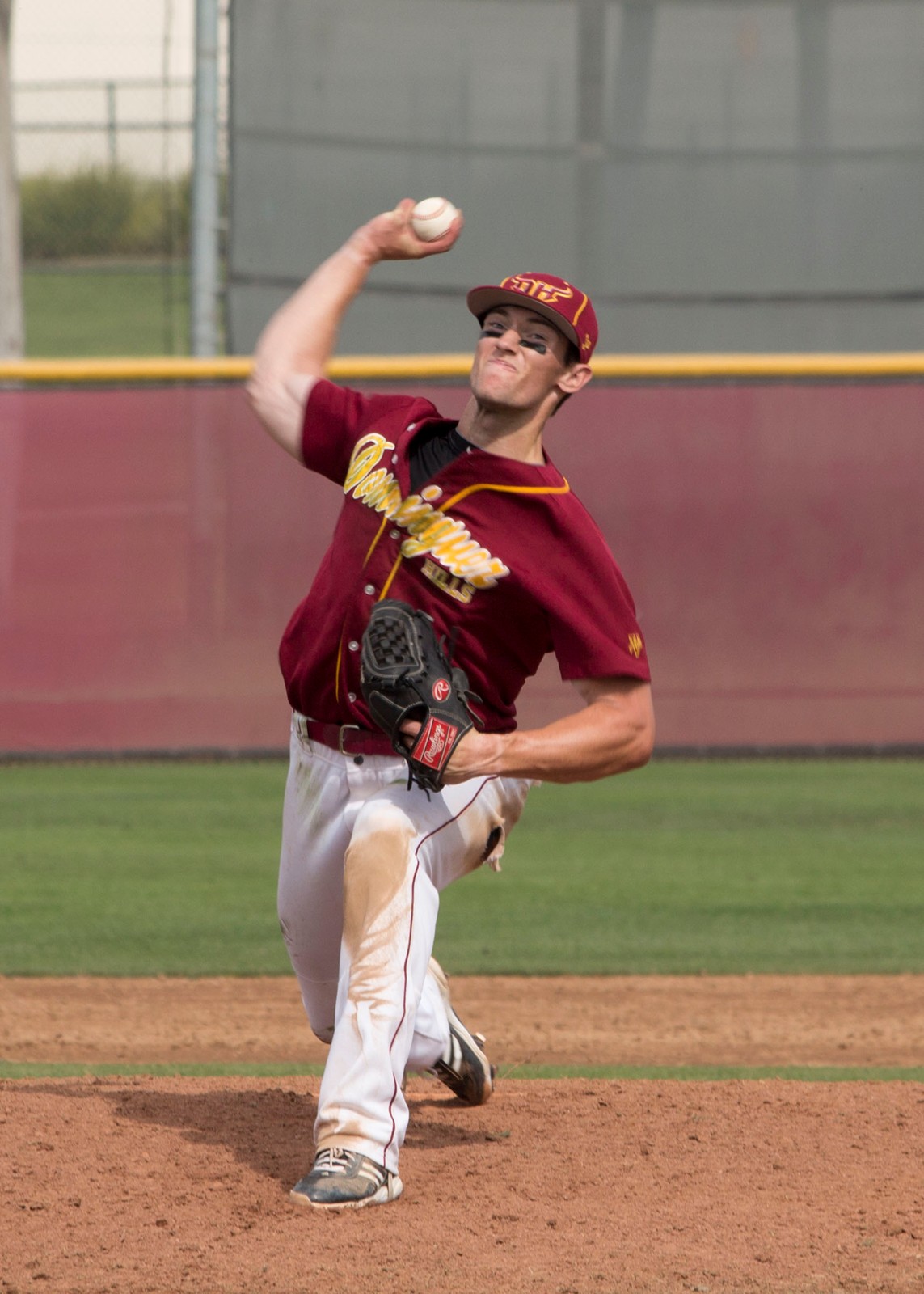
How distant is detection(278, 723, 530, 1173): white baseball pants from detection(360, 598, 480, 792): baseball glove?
0.20m

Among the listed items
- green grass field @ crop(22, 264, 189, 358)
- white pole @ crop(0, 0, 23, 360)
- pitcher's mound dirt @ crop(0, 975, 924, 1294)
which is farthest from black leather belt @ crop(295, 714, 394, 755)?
green grass field @ crop(22, 264, 189, 358)

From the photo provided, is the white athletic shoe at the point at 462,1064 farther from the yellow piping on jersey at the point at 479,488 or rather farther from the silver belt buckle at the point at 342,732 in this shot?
the yellow piping on jersey at the point at 479,488

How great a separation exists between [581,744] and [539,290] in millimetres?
925

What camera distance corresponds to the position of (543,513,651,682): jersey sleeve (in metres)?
3.28

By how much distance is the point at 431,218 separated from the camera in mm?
3566

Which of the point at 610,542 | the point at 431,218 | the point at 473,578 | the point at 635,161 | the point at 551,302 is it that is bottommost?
the point at 610,542

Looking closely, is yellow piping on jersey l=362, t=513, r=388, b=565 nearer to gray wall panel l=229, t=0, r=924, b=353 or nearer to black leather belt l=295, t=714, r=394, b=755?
black leather belt l=295, t=714, r=394, b=755

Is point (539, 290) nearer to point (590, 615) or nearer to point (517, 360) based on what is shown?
point (517, 360)

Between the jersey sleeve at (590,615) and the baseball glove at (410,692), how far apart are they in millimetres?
255

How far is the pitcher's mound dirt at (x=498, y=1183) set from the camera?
2.93 m

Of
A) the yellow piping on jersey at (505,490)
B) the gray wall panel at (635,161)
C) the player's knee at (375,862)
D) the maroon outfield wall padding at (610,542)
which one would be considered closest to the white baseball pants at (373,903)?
the player's knee at (375,862)

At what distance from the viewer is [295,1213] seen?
10.4ft

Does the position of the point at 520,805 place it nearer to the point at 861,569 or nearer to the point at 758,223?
the point at 861,569

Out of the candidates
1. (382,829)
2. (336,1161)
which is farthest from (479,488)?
(336,1161)
